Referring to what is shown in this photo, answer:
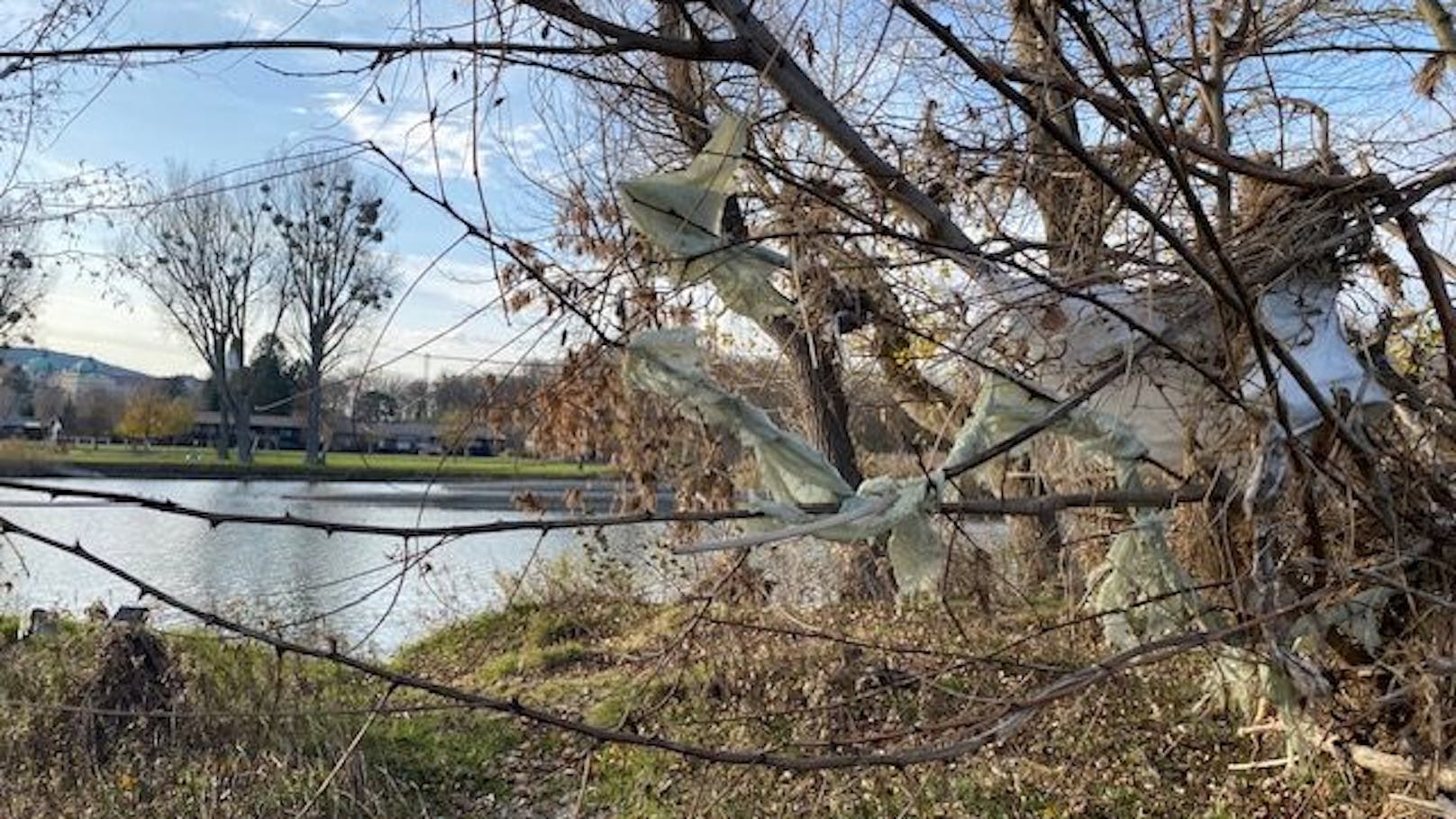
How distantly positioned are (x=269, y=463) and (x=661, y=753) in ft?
60.4

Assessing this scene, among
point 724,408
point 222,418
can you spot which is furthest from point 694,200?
point 222,418

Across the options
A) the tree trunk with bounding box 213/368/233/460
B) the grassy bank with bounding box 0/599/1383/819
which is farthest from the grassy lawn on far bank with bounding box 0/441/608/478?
the grassy bank with bounding box 0/599/1383/819

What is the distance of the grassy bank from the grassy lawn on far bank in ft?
2.81

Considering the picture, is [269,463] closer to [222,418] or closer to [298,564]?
[222,418]

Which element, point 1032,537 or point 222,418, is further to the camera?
point 222,418

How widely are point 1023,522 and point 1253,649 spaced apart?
3.66 metres

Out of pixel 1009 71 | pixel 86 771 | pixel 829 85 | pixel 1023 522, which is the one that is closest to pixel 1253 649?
pixel 1009 71

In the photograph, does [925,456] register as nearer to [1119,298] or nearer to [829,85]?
[1119,298]

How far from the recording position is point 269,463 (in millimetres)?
21984

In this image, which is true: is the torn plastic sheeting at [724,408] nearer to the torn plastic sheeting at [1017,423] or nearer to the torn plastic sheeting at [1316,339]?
the torn plastic sheeting at [1017,423]

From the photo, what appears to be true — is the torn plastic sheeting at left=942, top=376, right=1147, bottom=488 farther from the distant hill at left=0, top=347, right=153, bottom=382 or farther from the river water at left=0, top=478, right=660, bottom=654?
the distant hill at left=0, top=347, right=153, bottom=382

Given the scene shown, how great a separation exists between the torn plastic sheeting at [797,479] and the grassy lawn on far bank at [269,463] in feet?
1.67

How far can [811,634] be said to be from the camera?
2.35m

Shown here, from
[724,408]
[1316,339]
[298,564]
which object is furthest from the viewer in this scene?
[298,564]
